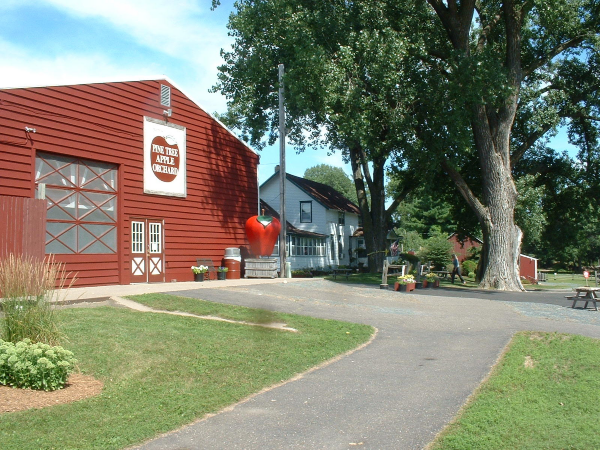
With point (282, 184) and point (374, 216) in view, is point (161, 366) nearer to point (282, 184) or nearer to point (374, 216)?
point (282, 184)

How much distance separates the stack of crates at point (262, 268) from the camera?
74.6 feet

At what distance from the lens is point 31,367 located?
22.8 ft

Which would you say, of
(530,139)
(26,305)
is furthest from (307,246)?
(26,305)

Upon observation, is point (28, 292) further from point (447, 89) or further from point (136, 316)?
point (447, 89)

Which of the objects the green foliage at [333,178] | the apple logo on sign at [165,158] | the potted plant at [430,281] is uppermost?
the green foliage at [333,178]

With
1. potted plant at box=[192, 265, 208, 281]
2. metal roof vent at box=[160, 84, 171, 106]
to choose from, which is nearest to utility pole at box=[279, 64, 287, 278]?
potted plant at box=[192, 265, 208, 281]

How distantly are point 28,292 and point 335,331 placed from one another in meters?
5.79

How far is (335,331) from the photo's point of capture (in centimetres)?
1148

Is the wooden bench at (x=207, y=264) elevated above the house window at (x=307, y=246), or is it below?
below

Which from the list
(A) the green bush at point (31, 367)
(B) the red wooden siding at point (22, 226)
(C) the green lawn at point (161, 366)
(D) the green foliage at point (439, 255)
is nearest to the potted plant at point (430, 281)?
(C) the green lawn at point (161, 366)

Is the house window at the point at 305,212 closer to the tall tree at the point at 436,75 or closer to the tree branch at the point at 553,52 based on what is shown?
the tall tree at the point at 436,75

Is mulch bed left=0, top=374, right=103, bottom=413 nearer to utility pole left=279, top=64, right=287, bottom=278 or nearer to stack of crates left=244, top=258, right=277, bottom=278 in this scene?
stack of crates left=244, top=258, right=277, bottom=278

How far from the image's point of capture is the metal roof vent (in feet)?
67.1

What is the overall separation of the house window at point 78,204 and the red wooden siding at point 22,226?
2.94 m
